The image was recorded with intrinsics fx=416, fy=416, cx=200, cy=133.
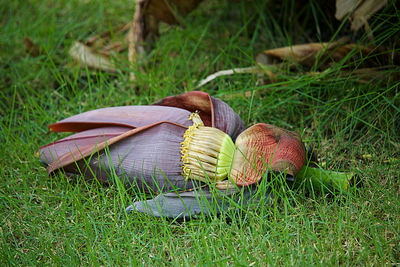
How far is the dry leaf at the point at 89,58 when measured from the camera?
2.00 meters

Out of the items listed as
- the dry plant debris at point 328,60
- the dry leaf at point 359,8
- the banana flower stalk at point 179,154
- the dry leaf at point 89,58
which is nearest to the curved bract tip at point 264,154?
Answer: the banana flower stalk at point 179,154

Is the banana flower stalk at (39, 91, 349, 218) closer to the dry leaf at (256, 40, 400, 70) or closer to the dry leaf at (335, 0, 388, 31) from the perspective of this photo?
the dry leaf at (256, 40, 400, 70)

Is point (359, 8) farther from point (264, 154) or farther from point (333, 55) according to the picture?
point (264, 154)

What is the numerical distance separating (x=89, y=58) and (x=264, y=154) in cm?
119

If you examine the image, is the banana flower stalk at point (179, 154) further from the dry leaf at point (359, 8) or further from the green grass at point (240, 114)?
the dry leaf at point (359, 8)

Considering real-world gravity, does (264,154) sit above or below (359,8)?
below

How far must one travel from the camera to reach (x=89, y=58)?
6.63 feet

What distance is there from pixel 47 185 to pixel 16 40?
121 centimetres

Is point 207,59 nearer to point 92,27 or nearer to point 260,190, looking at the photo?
point 92,27

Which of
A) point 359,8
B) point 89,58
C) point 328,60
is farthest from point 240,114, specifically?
point 89,58

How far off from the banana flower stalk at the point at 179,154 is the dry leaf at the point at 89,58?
80 centimetres

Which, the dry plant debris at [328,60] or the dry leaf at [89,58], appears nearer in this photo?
the dry plant debris at [328,60]

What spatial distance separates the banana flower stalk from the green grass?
2.8 inches

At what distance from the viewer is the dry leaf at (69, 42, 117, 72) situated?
2.00m
